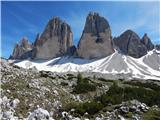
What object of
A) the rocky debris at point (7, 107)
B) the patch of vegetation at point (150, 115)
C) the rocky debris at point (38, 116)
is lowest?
Answer: the patch of vegetation at point (150, 115)

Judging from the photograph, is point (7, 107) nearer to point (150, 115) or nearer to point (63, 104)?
point (63, 104)

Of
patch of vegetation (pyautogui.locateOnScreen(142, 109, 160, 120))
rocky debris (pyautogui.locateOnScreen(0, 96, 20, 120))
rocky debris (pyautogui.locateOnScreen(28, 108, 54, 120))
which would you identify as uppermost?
rocky debris (pyautogui.locateOnScreen(0, 96, 20, 120))

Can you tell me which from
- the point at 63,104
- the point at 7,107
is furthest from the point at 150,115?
the point at 7,107

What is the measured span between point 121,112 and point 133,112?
78cm

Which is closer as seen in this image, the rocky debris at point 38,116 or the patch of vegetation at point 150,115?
the rocky debris at point 38,116

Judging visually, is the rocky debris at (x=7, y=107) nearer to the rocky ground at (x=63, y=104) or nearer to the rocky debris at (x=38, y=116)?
the rocky ground at (x=63, y=104)

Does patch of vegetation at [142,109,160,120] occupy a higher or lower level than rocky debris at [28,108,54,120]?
lower

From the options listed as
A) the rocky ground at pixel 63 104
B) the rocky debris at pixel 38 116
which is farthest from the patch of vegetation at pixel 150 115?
the rocky debris at pixel 38 116

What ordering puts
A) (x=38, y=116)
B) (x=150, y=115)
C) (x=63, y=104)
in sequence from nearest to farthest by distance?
(x=38, y=116)
(x=150, y=115)
(x=63, y=104)

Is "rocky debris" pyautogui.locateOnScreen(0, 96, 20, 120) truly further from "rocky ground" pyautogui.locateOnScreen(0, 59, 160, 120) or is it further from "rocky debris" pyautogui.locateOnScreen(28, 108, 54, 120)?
"rocky debris" pyautogui.locateOnScreen(28, 108, 54, 120)

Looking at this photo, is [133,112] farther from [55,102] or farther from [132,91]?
[132,91]

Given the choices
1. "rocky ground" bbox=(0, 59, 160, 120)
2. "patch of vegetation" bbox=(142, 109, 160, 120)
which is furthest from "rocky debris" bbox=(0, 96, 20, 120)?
"patch of vegetation" bbox=(142, 109, 160, 120)

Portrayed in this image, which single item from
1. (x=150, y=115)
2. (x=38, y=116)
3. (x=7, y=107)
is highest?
(x=7, y=107)

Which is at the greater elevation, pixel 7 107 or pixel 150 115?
pixel 7 107
